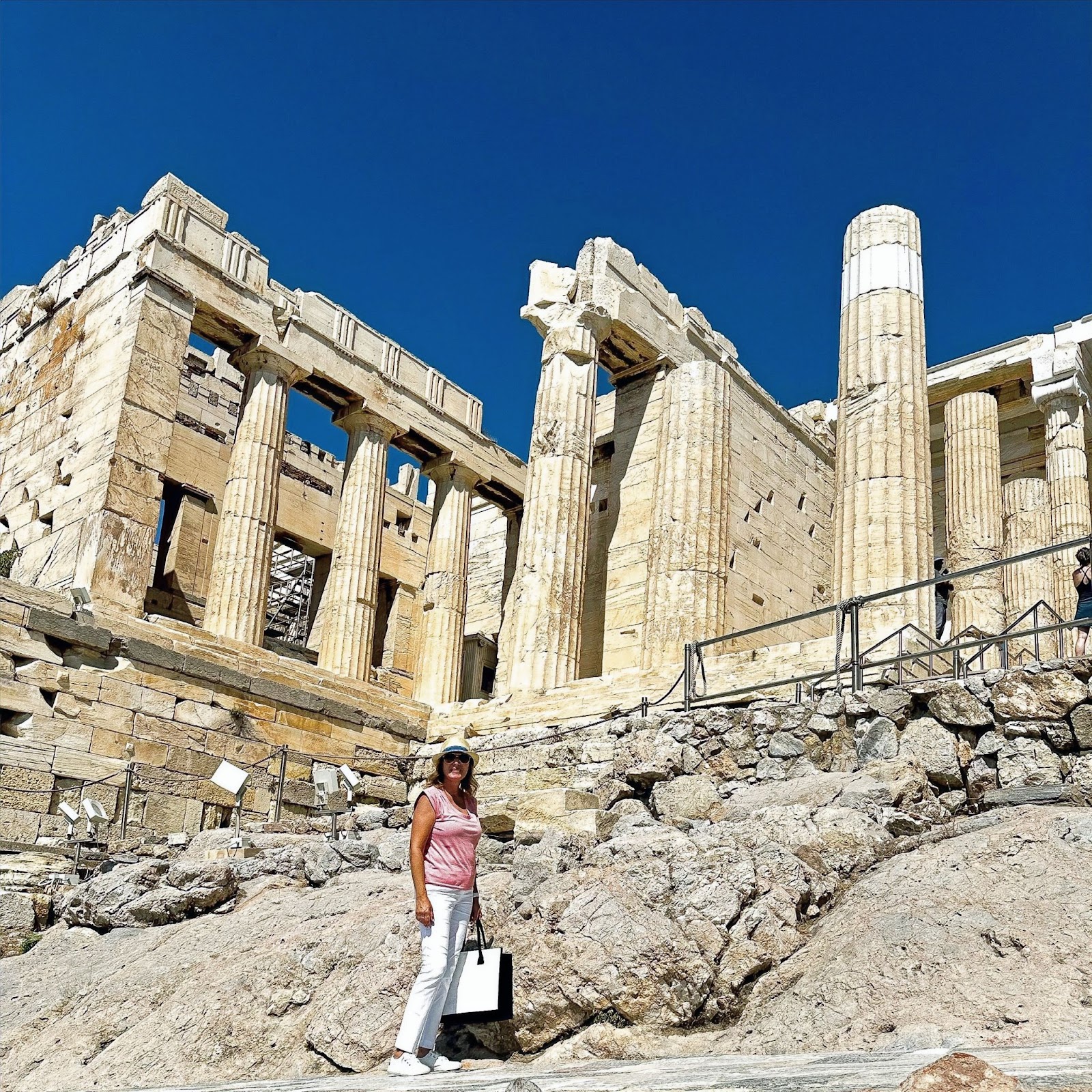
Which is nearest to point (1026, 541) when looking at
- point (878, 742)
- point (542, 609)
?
point (542, 609)

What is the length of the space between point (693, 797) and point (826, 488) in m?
17.9

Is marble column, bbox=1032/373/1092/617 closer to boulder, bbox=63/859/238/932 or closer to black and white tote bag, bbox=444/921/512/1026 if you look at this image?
boulder, bbox=63/859/238/932

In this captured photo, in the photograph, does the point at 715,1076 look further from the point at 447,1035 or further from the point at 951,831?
the point at 951,831

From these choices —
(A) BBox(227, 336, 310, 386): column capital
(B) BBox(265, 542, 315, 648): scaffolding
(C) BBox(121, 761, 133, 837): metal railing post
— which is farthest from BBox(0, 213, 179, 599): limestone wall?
(B) BBox(265, 542, 315, 648): scaffolding

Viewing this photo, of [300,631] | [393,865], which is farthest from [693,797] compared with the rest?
[300,631]

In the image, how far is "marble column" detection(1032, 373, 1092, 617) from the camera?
2270 centimetres

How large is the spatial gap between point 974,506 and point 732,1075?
20.7 m

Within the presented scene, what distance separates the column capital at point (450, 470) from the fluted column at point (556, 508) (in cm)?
469

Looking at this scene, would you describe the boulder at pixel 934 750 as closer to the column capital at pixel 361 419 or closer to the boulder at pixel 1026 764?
the boulder at pixel 1026 764

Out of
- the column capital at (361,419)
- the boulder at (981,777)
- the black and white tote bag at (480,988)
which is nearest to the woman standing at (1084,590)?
the boulder at (981,777)

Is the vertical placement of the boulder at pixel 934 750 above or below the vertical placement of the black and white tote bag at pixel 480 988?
above

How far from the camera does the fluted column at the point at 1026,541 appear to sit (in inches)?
920

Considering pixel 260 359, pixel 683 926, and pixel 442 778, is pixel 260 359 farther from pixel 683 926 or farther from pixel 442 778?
pixel 683 926

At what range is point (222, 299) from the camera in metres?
21.1
